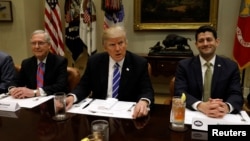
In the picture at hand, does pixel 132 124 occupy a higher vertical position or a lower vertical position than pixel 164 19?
lower

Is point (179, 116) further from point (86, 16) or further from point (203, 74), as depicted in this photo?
point (86, 16)

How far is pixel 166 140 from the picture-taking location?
124 centimetres

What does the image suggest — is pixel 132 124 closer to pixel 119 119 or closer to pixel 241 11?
pixel 119 119

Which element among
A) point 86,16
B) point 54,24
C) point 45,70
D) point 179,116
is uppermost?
point 86,16

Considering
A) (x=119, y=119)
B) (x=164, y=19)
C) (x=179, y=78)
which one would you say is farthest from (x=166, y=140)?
(x=164, y=19)

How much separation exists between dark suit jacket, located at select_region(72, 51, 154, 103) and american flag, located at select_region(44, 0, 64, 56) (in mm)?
2453

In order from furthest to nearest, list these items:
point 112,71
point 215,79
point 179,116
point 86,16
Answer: point 86,16, point 112,71, point 215,79, point 179,116

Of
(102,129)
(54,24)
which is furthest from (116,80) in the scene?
(54,24)

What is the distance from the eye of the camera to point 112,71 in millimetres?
2105

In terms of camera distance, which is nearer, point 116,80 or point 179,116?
point 179,116

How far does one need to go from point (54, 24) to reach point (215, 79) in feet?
10.4

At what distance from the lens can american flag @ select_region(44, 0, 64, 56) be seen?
4.32 metres

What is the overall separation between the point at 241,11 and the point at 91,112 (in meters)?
3.15

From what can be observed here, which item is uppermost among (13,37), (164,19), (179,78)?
(164,19)
